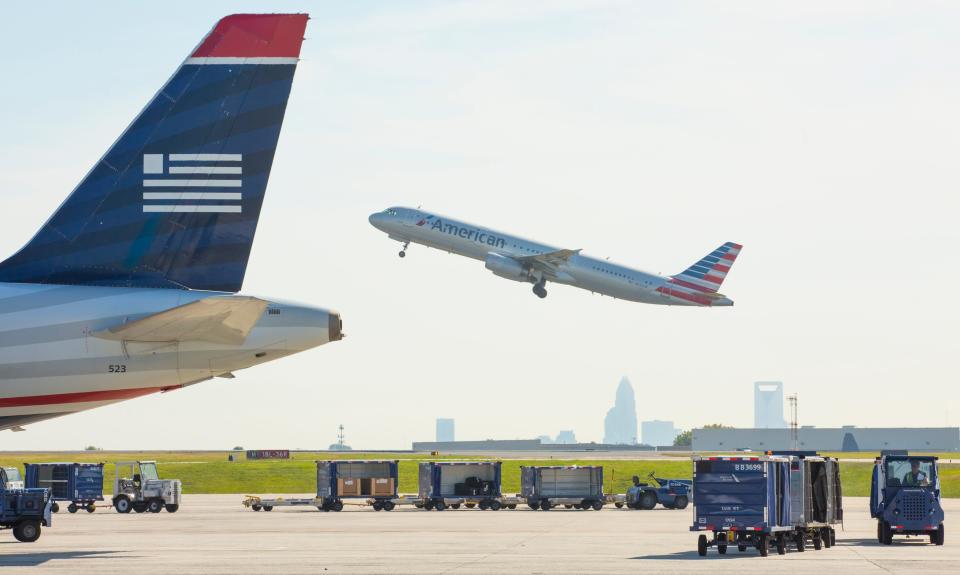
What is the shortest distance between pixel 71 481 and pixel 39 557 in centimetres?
3405

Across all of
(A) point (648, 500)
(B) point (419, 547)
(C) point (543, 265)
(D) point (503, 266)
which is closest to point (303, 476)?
(D) point (503, 266)

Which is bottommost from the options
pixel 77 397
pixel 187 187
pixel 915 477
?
pixel 915 477

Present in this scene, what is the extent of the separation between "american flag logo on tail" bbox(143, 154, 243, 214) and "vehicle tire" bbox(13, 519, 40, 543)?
45.8ft

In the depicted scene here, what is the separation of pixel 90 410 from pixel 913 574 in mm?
18795

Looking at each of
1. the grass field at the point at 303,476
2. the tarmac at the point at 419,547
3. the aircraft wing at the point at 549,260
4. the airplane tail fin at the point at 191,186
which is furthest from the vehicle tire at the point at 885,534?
the aircraft wing at the point at 549,260

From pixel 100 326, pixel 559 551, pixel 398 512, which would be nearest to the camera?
pixel 100 326

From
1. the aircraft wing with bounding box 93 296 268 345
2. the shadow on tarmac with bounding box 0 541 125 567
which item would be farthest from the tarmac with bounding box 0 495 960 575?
the aircraft wing with bounding box 93 296 268 345

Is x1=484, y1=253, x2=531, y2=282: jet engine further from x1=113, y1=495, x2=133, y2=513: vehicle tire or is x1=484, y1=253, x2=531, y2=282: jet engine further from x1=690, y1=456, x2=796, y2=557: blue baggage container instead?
x1=690, y1=456, x2=796, y2=557: blue baggage container

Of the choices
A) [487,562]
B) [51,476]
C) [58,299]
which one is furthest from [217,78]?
[51,476]

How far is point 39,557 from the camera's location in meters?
32.6

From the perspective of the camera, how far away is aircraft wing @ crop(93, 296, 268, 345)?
2450 cm

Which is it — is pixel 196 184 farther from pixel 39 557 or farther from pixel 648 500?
pixel 648 500

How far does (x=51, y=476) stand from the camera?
66375mm

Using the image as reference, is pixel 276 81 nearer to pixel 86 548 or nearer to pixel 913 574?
pixel 86 548
